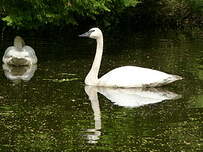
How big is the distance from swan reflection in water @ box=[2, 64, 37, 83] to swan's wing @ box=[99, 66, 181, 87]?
2035mm

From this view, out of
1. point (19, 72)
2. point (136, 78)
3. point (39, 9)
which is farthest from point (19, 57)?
point (136, 78)

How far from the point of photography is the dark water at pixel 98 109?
33.9ft

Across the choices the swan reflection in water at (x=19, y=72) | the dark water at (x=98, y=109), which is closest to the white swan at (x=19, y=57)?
the swan reflection in water at (x=19, y=72)

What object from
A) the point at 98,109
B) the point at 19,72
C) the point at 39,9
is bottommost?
the point at 19,72

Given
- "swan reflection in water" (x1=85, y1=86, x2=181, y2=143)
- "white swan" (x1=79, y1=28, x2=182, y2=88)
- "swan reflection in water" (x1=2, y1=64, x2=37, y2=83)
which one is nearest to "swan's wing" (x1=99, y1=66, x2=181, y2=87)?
"white swan" (x1=79, y1=28, x2=182, y2=88)

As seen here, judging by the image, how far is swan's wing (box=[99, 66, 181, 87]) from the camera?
14398 millimetres

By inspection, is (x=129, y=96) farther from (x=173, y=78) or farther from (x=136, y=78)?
(x=173, y=78)

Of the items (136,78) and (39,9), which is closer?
(136,78)

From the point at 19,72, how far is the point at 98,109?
4543mm

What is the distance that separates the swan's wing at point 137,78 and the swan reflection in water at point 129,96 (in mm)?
122

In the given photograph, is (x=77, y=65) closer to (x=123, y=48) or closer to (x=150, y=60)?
(x=150, y=60)

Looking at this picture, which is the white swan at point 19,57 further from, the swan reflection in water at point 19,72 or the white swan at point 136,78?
the white swan at point 136,78

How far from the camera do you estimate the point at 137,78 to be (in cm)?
1442

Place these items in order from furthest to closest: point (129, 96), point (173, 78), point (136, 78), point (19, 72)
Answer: point (19, 72) → point (136, 78) → point (173, 78) → point (129, 96)
